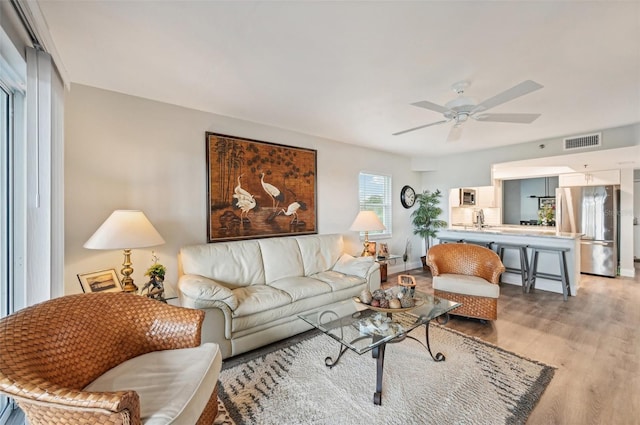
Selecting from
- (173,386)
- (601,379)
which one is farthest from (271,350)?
(601,379)

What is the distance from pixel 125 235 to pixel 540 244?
5317 mm

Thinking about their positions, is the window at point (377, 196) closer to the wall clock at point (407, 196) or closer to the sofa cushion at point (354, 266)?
the wall clock at point (407, 196)

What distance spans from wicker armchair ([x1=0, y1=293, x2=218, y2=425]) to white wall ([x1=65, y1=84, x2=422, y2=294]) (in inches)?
48.7

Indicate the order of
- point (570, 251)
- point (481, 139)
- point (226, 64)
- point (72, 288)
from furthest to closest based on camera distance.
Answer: point (481, 139), point (570, 251), point (72, 288), point (226, 64)

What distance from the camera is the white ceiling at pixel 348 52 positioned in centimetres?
157

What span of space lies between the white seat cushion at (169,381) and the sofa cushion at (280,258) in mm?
1568

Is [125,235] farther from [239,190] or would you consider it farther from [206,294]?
[239,190]

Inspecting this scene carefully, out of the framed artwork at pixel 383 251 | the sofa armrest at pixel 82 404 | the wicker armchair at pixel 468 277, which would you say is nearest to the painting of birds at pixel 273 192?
the framed artwork at pixel 383 251

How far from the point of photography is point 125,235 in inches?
82.7

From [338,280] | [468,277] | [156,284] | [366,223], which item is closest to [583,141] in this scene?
[468,277]

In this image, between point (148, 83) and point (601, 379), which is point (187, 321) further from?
point (601, 379)

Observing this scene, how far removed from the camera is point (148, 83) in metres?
2.42

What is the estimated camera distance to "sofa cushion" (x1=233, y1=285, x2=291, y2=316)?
2314 millimetres

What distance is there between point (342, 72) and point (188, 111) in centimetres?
183
